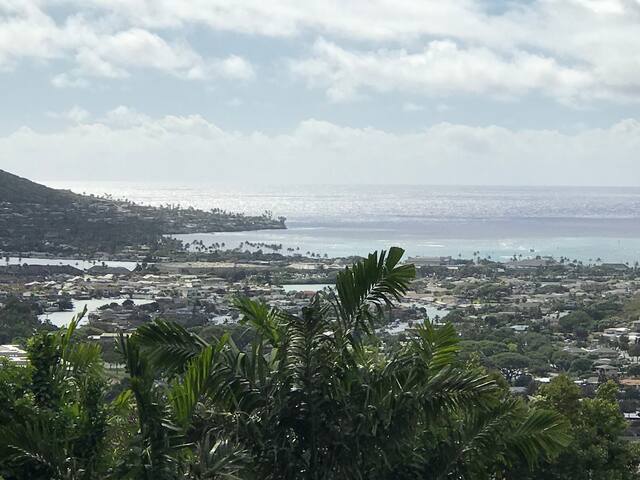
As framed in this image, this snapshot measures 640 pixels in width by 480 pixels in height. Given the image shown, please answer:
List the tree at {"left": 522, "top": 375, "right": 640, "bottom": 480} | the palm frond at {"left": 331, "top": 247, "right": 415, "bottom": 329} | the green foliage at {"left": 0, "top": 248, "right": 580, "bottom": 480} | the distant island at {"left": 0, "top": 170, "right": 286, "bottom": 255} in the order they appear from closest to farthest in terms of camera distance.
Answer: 1. the green foliage at {"left": 0, "top": 248, "right": 580, "bottom": 480}
2. the palm frond at {"left": 331, "top": 247, "right": 415, "bottom": 329}
3. the tree at {"left": 522, "top": 375, "right": 640, "bottom": 480}
4. the distant island at {"left": 0, "top": 170, "right": 286, "bottom": 255}

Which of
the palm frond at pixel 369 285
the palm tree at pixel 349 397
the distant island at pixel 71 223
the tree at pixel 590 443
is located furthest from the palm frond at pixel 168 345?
the distant island at pixel 71 223

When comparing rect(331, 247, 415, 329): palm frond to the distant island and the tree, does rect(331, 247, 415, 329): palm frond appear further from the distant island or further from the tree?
the distant island

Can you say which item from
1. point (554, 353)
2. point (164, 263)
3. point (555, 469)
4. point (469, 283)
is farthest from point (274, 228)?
point (555, 469)

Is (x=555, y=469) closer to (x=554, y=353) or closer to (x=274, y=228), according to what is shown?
(x=554, y=353)

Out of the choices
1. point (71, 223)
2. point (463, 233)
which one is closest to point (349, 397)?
point (71, 223)

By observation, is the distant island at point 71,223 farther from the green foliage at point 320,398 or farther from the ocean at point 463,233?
the green foliage at point 320,398

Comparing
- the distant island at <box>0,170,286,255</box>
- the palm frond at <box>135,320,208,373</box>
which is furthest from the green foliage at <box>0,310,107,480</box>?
the distant island at <box>0,170,286,255</box>

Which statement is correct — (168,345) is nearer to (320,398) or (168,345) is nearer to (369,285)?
(320,398)
